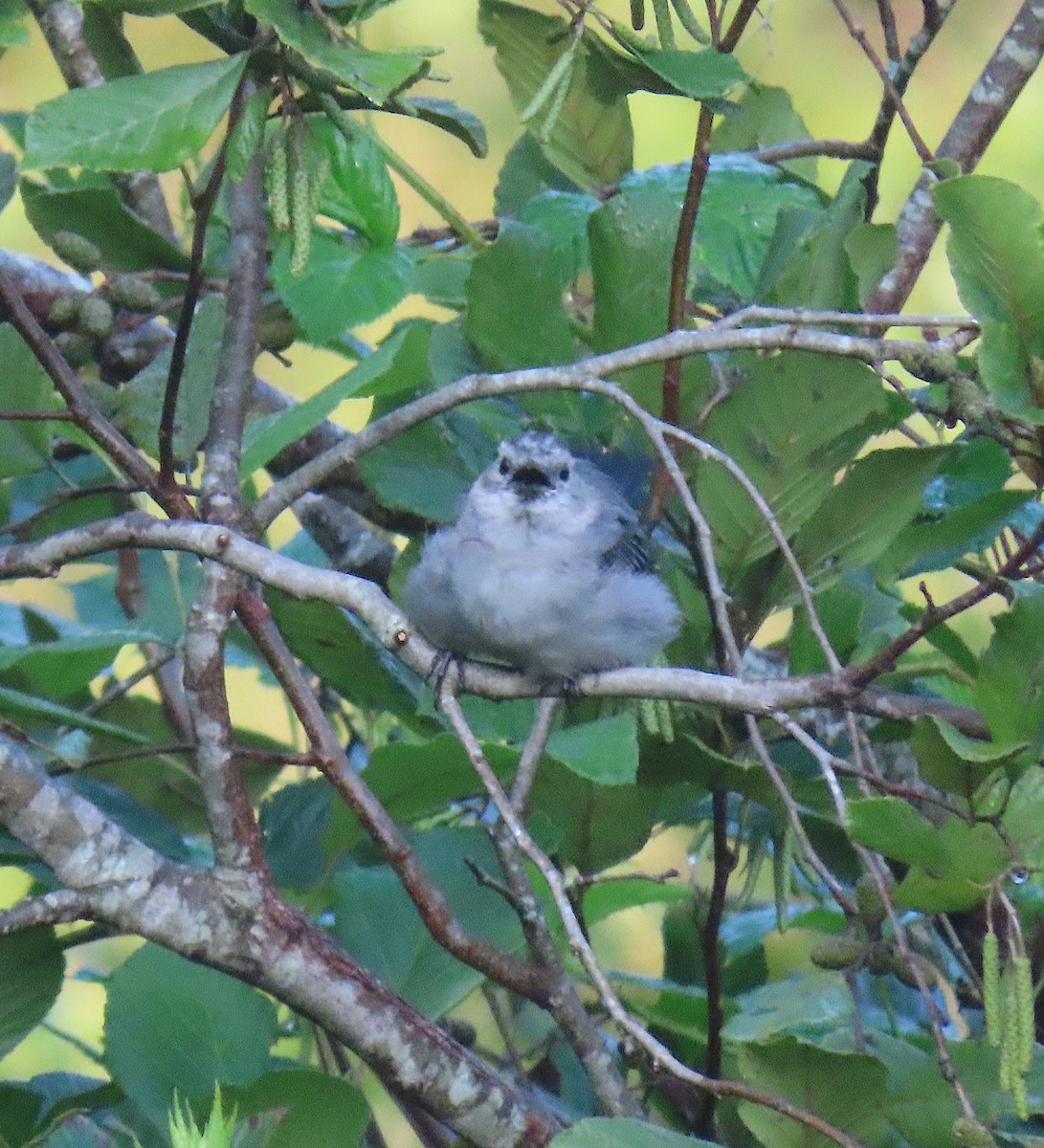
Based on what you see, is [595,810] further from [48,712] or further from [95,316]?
[95,316]

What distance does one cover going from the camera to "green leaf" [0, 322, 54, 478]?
2.09 m

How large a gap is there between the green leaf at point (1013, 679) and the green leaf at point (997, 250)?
283 millimetres

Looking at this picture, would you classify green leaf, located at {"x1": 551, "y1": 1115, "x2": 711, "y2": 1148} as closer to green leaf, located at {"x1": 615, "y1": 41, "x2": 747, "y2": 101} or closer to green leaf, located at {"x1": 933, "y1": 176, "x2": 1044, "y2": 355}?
green leaf, located at {"x1": 933, "y1": 176, "x2": 1044, "y2": 355}

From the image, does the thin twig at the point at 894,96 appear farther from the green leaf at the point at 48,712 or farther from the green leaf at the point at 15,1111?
the green leaf at the point at 15,1111

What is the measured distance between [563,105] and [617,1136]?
1.49 m

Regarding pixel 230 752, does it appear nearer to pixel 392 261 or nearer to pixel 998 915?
pixel 392 261

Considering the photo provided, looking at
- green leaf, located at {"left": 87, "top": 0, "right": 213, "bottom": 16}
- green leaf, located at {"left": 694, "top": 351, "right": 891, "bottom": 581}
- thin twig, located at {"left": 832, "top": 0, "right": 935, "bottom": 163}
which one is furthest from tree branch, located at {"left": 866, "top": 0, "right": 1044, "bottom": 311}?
green leaf, located at {"left": 87, "top": 0, "right": 213, "bottom": 16}

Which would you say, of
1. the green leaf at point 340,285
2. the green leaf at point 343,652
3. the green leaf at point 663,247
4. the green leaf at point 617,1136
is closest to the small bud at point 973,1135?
the green leaf at point 617,1136

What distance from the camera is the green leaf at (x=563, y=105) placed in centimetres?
243

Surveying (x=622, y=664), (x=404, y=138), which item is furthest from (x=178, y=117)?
(x=404, y=138)

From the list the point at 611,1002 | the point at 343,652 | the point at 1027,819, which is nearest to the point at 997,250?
the point at 1027,819

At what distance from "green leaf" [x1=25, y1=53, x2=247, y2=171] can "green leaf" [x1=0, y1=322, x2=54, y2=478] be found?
Result: 66 cm

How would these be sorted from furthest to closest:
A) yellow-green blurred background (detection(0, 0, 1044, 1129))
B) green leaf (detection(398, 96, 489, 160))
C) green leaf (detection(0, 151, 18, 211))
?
yellow-green blurred background (detection(0, 0, 1044, 1129)) < green leaf (detection(0, 151, 18, 211)) < green leaf (detection(398, 96, 489, 160))

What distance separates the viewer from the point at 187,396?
7.19 ft
